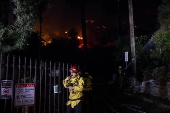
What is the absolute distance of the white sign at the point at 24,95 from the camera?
511 centimetres

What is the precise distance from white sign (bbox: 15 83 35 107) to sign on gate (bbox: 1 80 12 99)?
17 centimetres

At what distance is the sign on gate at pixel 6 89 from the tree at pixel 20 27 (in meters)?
1.80

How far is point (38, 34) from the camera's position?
26.7 m

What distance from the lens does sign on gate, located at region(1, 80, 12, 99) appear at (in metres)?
4.92

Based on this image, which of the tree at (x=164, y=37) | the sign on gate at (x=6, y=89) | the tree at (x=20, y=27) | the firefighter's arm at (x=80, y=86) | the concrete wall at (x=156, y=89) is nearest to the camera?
the sign on gate at (x=6, y=89)

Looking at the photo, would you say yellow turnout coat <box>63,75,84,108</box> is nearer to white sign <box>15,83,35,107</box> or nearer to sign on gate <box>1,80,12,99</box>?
white sign <box>15,83,35,107</box>

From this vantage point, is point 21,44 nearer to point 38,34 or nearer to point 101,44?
point 38,34

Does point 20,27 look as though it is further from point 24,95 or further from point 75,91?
point 75,91

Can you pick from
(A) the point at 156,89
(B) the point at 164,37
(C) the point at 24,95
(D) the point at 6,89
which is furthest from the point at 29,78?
(B) the point at 164,37

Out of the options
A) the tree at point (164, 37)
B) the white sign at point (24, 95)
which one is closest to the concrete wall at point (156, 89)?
the tree at point (164, 37)

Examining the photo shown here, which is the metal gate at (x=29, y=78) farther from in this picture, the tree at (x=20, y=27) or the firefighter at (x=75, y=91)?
the firefighter at (x=75, y=91)

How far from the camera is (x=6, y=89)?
496 cm

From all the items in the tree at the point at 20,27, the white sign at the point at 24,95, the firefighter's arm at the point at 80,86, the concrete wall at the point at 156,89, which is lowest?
the concrete wall at the point at 156,89

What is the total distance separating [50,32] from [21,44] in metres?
41.8
